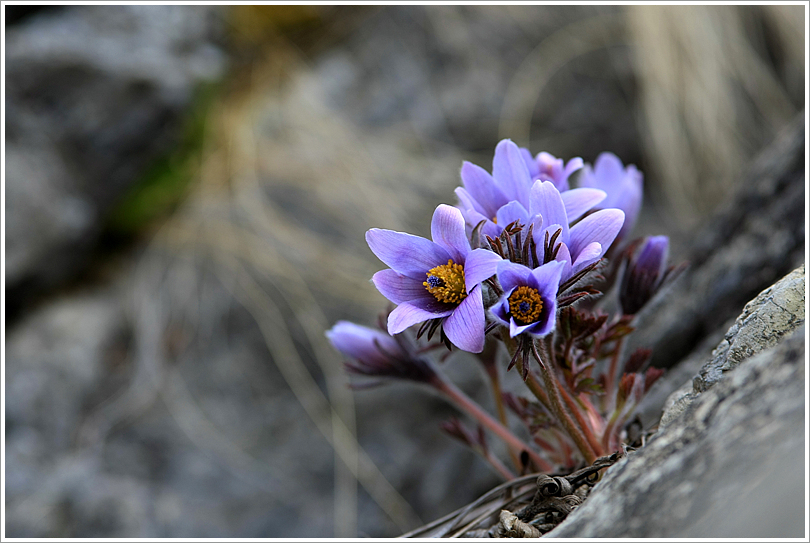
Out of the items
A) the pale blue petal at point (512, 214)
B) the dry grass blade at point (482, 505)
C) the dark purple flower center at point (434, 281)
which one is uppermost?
the pale blue petal at point (512, 214)

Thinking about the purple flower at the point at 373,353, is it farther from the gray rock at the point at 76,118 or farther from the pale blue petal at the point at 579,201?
the gray rock at the point at 76,118

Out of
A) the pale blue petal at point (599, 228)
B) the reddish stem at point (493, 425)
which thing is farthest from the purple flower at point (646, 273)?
the reddish stem at point (493, 425)

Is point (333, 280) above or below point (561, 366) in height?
above

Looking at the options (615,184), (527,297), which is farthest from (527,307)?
(615,184)

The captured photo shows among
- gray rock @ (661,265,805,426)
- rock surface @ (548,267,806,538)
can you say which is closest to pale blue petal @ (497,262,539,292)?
rock surface @ (548,267,806,538)

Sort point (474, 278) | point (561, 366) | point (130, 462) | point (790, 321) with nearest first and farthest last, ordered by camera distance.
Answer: point (474, 278) < point (790, 321) < point (561, 366) < point (130, 462)

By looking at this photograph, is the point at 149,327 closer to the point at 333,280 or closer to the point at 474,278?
the point at 333,280

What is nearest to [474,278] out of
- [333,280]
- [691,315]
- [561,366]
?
[561,366]
